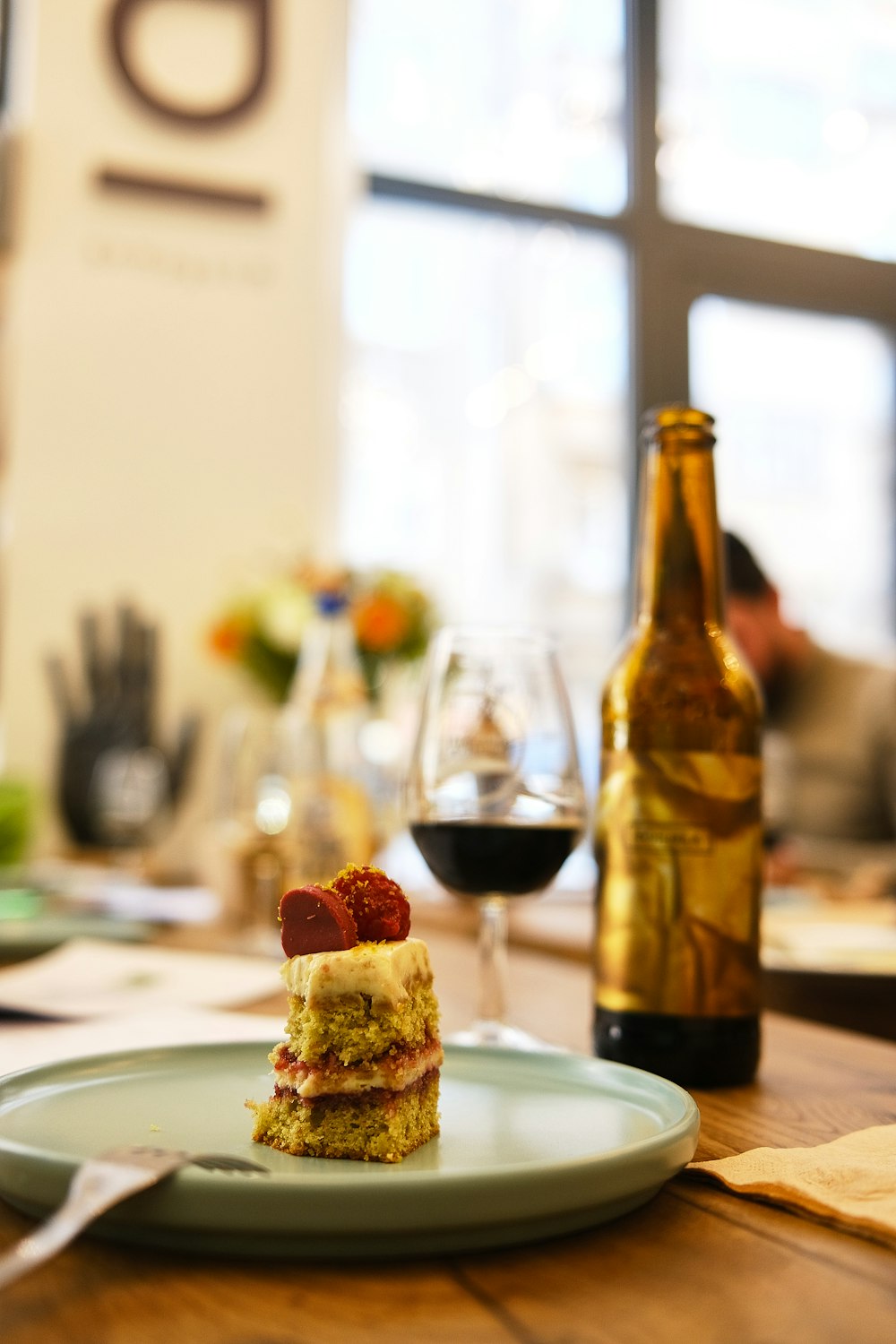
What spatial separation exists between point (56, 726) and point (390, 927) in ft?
9.09

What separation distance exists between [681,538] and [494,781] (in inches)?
6.7

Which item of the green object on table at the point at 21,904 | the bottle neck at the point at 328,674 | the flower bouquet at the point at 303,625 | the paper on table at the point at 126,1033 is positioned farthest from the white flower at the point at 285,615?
the paper on table at the point at 126,1033

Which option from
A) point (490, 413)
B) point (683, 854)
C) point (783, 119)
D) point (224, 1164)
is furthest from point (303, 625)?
point (783, 119)

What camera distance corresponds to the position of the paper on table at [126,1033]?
0.70 m

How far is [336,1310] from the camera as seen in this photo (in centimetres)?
36

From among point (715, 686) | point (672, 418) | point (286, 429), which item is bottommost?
point (715, 686)

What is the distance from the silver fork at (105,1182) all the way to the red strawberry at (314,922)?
11 centimetres

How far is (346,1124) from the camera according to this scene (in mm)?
483

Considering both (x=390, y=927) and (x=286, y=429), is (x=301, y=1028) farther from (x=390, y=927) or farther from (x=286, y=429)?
(x=286, y=429)

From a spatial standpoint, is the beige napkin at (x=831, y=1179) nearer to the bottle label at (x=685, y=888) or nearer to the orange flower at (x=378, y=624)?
the bottle label at (x=685, y=888)

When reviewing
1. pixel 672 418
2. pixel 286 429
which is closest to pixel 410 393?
pixel 286 429

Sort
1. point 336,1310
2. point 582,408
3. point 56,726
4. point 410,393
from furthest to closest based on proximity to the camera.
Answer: point 582,408 → point 410,393 → point 56,726 → point 336,1310

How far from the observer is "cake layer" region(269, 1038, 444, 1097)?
0.48m

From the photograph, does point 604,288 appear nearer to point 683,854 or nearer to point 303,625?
point 303,625
